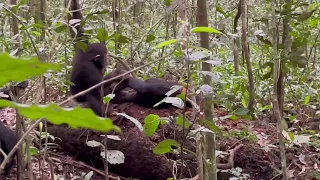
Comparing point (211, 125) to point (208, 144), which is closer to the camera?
point (211, 125)

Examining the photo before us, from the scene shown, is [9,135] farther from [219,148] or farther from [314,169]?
[314,169]

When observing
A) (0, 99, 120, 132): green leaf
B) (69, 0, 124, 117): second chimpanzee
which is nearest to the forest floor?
(69, 0, 124, 117): second chimpanzee

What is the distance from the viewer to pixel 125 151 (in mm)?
3600

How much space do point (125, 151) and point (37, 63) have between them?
3.22 metres

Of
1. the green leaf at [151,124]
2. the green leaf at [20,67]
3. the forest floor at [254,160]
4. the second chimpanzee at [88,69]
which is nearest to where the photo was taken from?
the green leaf at [20,67]

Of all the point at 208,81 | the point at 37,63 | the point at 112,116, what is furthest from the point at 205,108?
the point at 37,63

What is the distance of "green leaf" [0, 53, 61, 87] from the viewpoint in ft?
1.38

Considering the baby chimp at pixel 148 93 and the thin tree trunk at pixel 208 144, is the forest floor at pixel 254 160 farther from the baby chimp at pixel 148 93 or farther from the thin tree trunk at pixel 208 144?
the thin tree trunk at pixel 208 144

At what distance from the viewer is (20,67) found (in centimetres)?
44

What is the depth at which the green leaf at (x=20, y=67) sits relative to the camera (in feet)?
1.38

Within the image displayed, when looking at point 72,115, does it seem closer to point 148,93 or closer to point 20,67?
point 20,67

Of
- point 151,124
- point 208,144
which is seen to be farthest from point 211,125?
point 151,124

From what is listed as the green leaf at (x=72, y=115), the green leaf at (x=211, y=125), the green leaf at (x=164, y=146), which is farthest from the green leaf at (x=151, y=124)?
the green leaf at (x=72, y=115)

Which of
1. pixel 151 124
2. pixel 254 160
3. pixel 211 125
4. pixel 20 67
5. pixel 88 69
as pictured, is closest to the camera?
pixel 20 67
